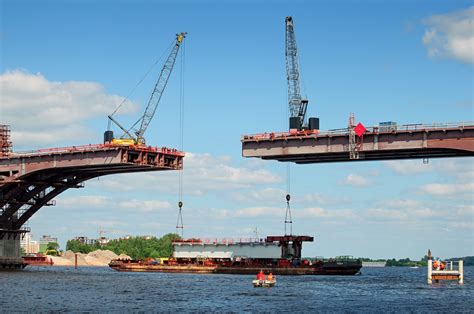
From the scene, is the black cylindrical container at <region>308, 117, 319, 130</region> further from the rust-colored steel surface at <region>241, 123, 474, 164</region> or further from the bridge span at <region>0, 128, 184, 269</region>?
the bridge span at <region>0, 128, 184, 269</region>

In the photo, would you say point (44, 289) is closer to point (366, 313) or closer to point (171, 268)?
point (366, 313)

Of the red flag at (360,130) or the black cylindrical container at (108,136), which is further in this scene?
the black cylindrical container at (108,136)

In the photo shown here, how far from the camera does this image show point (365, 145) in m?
100

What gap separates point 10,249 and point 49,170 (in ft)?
71.4

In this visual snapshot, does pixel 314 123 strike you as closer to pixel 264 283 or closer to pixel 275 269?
pixel 264 283

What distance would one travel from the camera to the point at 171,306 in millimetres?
72875

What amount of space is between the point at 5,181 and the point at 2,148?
19028 millimetres

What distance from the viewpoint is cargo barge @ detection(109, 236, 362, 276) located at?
454ft

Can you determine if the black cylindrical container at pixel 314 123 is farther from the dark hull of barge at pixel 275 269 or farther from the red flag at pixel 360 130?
the dark hull of barge at pixel 275 269

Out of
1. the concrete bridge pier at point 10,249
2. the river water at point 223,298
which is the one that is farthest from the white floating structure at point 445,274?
the concrete bridge pier at point 10,249

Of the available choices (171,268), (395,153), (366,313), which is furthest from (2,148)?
(366,313)

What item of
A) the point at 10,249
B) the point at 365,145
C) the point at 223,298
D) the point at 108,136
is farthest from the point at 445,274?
the point at 10,249

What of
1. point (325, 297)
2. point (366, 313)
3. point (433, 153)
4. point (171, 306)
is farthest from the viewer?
point (433, 153)

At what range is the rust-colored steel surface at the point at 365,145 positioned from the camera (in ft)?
310
